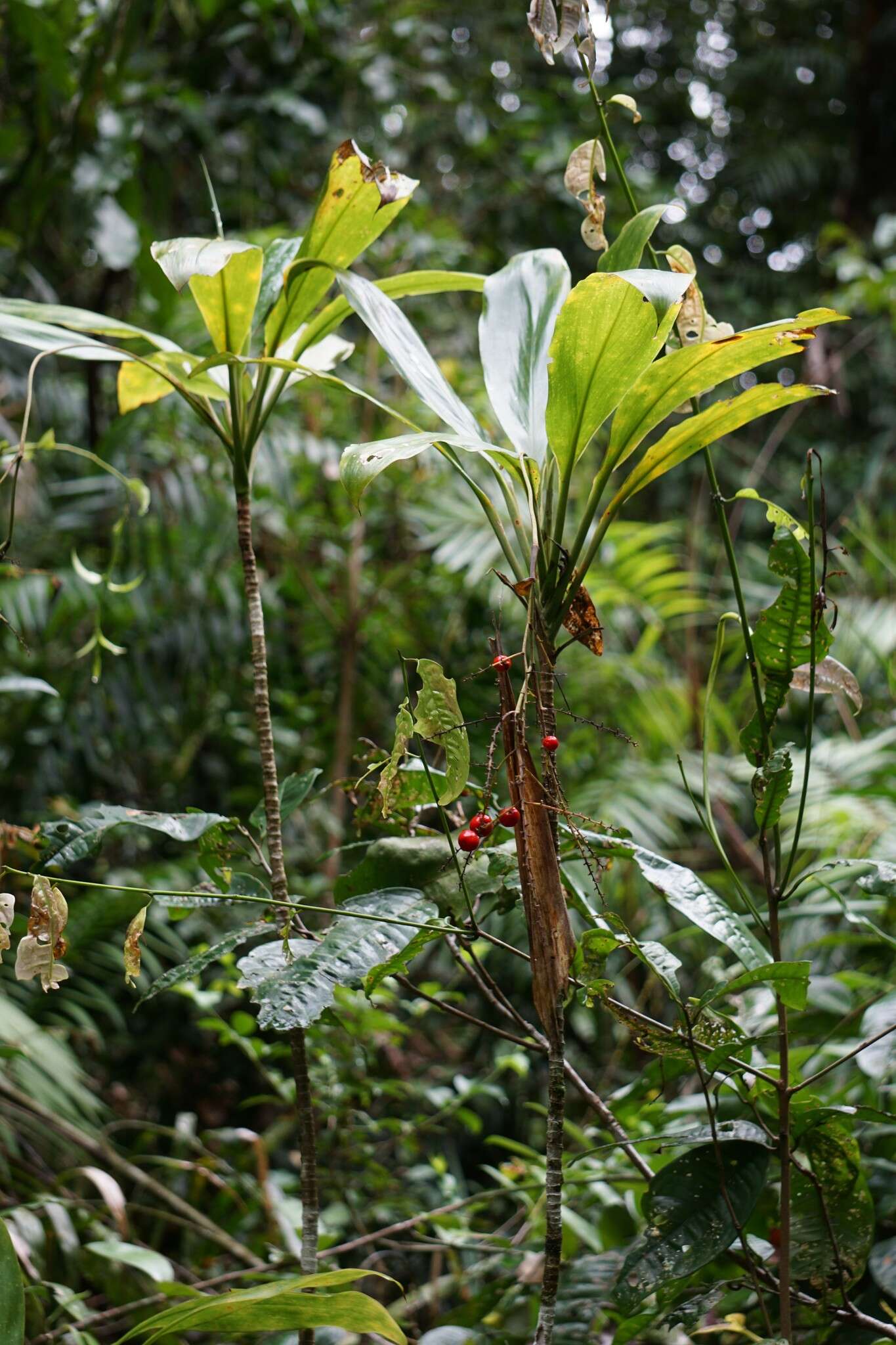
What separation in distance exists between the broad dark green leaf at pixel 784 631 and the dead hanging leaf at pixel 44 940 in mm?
425

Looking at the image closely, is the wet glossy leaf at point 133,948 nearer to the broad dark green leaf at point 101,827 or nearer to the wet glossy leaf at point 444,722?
the broad dark green leaf at point 101,827

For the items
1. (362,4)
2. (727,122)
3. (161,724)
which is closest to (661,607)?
(161,724)

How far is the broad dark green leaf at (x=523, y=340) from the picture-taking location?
2.25 ft

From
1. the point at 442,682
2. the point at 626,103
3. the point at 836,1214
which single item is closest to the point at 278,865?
the point at 442,682

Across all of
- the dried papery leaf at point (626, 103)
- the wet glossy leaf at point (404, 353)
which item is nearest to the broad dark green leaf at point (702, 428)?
Answer: the wet glossy leaf at point (404, 353)

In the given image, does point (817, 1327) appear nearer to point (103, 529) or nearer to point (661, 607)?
point (661, 607)

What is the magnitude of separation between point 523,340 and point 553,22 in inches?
7.9

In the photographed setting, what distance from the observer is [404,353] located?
651mm

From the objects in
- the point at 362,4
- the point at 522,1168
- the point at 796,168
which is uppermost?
the point at 362,4

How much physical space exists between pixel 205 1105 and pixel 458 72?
10.1ft

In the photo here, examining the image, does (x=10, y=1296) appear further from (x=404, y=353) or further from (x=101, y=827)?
(x=404, y=353)

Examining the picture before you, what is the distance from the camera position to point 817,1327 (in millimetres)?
733

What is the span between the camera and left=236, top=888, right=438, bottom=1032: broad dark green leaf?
21.3 inches

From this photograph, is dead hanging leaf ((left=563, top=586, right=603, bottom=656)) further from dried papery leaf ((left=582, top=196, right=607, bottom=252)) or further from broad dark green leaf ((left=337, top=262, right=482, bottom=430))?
dried papery leaf ((left=582, top=196, right=607, bottom=252))
